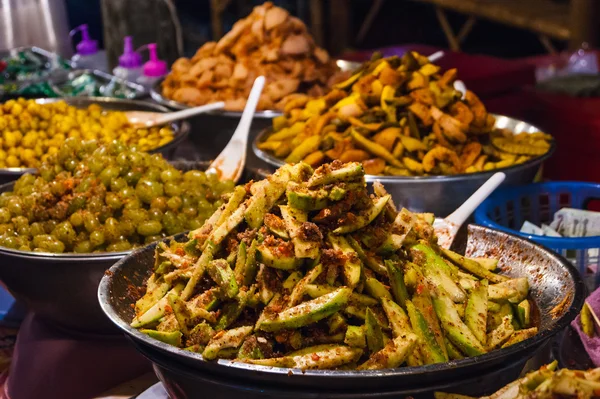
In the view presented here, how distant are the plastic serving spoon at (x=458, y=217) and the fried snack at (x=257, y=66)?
1.14 meters

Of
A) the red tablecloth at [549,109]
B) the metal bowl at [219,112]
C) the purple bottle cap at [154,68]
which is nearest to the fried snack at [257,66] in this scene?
the metal bowl at [219,112]

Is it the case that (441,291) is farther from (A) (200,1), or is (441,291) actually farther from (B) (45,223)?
(A) (200,1)

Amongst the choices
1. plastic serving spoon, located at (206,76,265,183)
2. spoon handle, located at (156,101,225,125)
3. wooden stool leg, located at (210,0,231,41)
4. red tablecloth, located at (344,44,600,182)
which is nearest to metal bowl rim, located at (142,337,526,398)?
plastic serving spoon, located at (206,76,265,183)

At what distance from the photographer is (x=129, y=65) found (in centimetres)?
330

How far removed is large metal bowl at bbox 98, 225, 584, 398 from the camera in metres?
0.90

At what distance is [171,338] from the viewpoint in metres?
1.02

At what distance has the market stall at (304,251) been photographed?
0.98 metres

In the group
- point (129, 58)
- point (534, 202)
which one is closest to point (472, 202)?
point (534, 202)

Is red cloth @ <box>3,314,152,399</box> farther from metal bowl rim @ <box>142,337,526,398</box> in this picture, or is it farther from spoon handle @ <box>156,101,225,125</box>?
spoon handle @ <box>156,101,225,125</box>

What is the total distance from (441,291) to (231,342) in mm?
355

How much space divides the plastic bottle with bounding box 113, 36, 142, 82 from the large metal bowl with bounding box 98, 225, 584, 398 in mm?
2155

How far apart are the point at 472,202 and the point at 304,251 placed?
2.11 ft

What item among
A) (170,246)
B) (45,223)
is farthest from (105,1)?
(170,246)

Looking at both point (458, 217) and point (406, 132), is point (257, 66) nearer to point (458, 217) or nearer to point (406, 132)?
point (406, 132)
